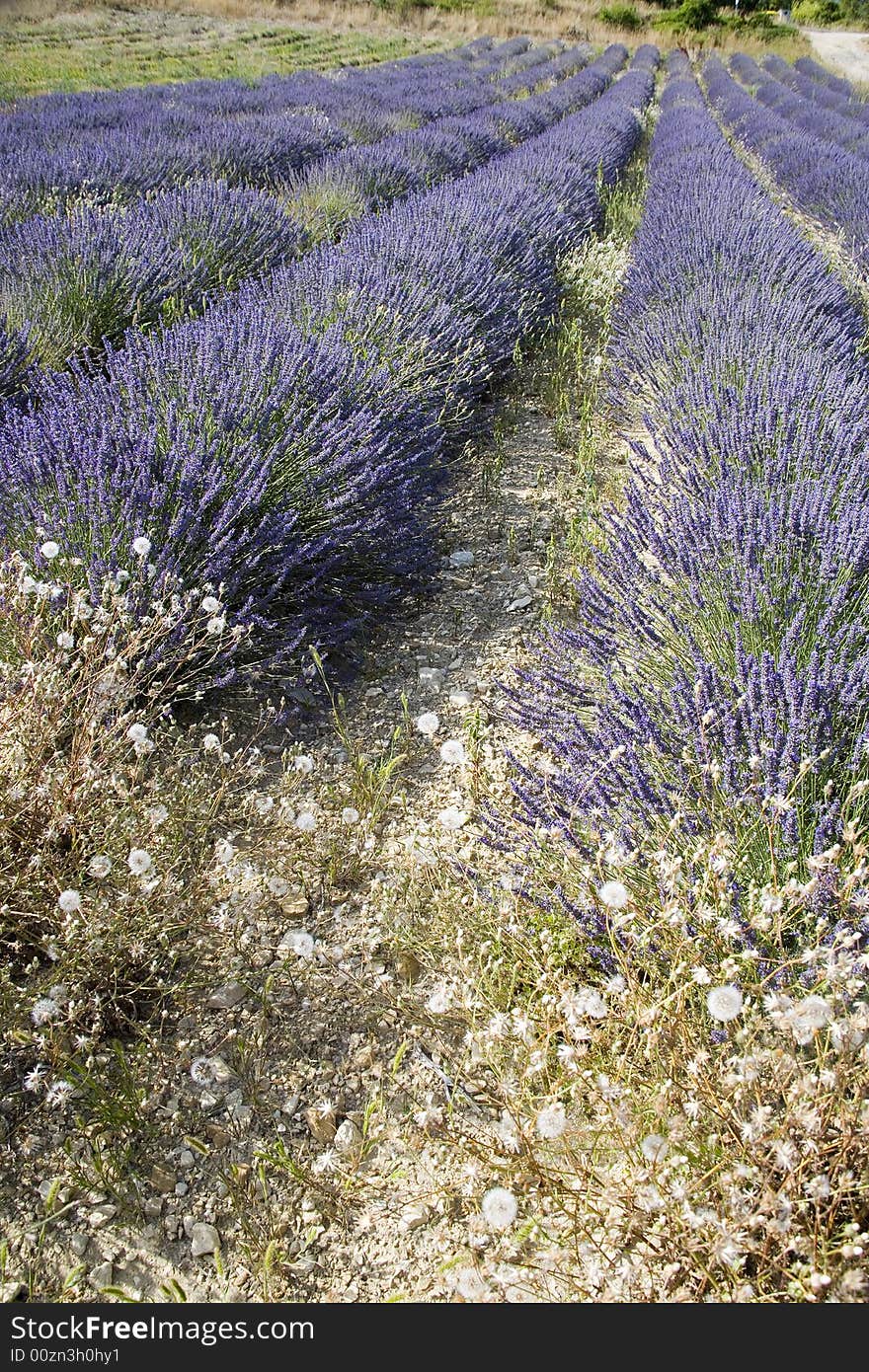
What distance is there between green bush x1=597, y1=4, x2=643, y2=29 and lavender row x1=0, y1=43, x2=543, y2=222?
24.0 m

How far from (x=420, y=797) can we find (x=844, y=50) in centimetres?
3561

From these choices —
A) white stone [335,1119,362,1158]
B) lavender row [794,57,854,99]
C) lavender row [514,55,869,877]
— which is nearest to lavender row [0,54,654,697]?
lavender row [514,55,869,877]

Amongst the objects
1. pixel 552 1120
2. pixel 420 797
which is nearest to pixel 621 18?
pixel 420 797

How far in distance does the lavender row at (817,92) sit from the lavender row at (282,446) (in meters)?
12.0

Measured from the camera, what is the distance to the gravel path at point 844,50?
2280 cm

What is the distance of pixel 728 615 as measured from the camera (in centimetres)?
204

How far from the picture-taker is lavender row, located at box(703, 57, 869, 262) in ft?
22.8

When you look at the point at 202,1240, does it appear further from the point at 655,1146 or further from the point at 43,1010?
the point at 655,1146

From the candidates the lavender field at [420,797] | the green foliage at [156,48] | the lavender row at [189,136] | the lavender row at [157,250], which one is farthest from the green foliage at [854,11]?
the lavender field at [420,797]

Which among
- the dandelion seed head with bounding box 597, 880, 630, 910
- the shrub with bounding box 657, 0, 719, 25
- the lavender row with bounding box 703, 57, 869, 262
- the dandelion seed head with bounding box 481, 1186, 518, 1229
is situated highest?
the shrub with bounding box 657, 0, 719, 25

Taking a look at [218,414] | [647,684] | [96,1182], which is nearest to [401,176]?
[218,414]

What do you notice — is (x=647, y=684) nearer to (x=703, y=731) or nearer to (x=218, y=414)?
(x=703, y=731)

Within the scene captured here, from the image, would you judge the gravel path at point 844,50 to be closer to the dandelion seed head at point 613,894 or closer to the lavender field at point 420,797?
the lavender field at point 420,797

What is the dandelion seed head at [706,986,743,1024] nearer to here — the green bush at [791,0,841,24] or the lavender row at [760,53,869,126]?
the lavender row at [760,53,869,126]
